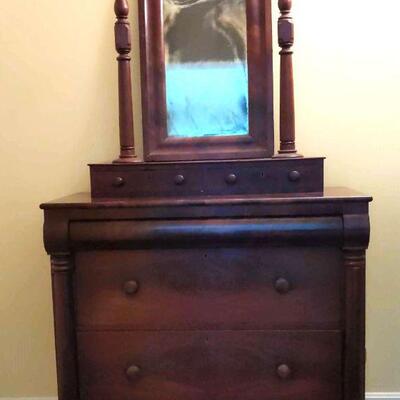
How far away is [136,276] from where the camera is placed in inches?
61.2

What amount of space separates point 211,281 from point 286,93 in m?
0.64

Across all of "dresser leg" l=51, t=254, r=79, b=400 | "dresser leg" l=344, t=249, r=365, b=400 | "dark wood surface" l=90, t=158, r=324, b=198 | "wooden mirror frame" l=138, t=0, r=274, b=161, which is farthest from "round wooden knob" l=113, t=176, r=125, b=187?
"dresser leg" l=344, t=249, r=365, b=400

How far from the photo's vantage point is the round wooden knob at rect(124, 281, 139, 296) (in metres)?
1.54

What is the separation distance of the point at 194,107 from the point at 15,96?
0.68m

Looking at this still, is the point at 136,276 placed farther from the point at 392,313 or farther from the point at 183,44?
the point at 392,313

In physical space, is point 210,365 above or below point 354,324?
below

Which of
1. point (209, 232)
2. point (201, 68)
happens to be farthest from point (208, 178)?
point (201, 68)

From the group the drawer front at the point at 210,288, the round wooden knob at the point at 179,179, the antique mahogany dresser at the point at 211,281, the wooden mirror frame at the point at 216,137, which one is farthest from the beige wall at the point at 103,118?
the drawer front at the point at 210,288

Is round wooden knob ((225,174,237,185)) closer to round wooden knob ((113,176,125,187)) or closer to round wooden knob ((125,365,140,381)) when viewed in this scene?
round wooden knob ((113,176,125,187))

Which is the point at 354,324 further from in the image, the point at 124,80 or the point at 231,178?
the point at 124,80

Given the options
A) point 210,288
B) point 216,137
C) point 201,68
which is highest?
point 201,68

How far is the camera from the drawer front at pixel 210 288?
152cm

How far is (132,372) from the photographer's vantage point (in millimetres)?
1565

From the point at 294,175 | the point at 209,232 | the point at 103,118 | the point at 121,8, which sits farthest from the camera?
the point at 103,118
